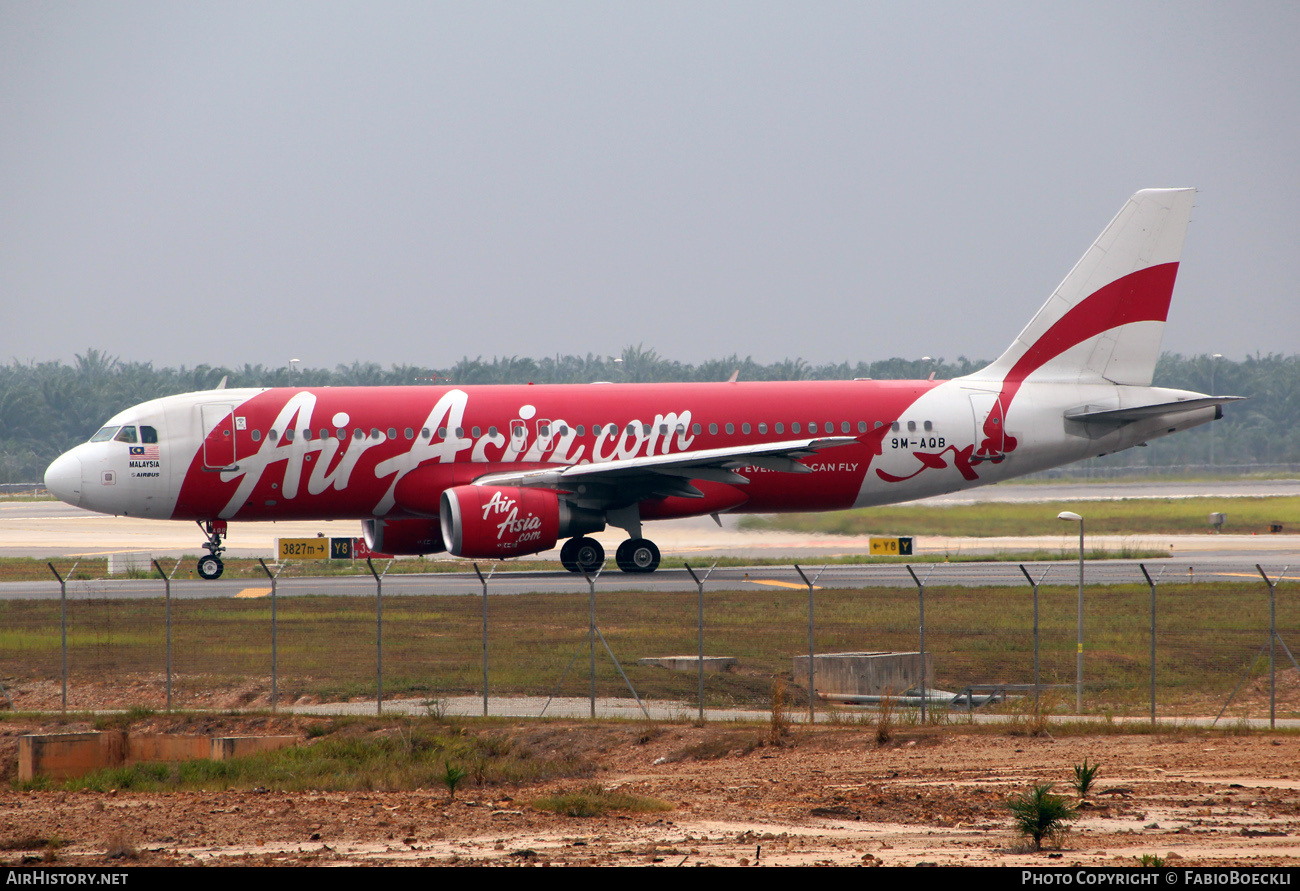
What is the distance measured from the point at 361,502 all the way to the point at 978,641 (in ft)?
48.9

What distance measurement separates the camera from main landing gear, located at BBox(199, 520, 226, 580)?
105ft

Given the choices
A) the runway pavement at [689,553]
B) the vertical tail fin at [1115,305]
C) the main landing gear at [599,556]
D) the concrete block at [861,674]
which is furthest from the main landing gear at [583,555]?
the concrete block at [861,674]

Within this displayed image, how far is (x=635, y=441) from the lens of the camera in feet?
106

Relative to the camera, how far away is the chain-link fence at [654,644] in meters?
20.5

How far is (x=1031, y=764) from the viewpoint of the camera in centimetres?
1552

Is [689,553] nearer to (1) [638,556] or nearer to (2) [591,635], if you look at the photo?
(1) [638,556]

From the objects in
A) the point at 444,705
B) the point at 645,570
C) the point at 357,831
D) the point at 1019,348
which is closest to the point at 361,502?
the point at 645,570

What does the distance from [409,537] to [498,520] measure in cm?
443

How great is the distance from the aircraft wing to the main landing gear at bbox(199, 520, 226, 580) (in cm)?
640

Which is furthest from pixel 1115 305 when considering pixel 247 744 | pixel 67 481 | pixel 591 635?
pixel 67 481

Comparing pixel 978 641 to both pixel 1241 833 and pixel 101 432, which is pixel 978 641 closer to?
pixel 1241 833

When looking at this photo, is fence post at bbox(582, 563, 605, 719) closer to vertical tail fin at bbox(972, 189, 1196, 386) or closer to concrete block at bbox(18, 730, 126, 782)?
concrete block at bbox(18, 730, 126, 782)

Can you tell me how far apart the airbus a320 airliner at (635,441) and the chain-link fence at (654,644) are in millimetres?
2486

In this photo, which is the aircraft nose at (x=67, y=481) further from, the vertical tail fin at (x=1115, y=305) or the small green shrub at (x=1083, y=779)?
the small green shrub at (x=1083, y=779)
